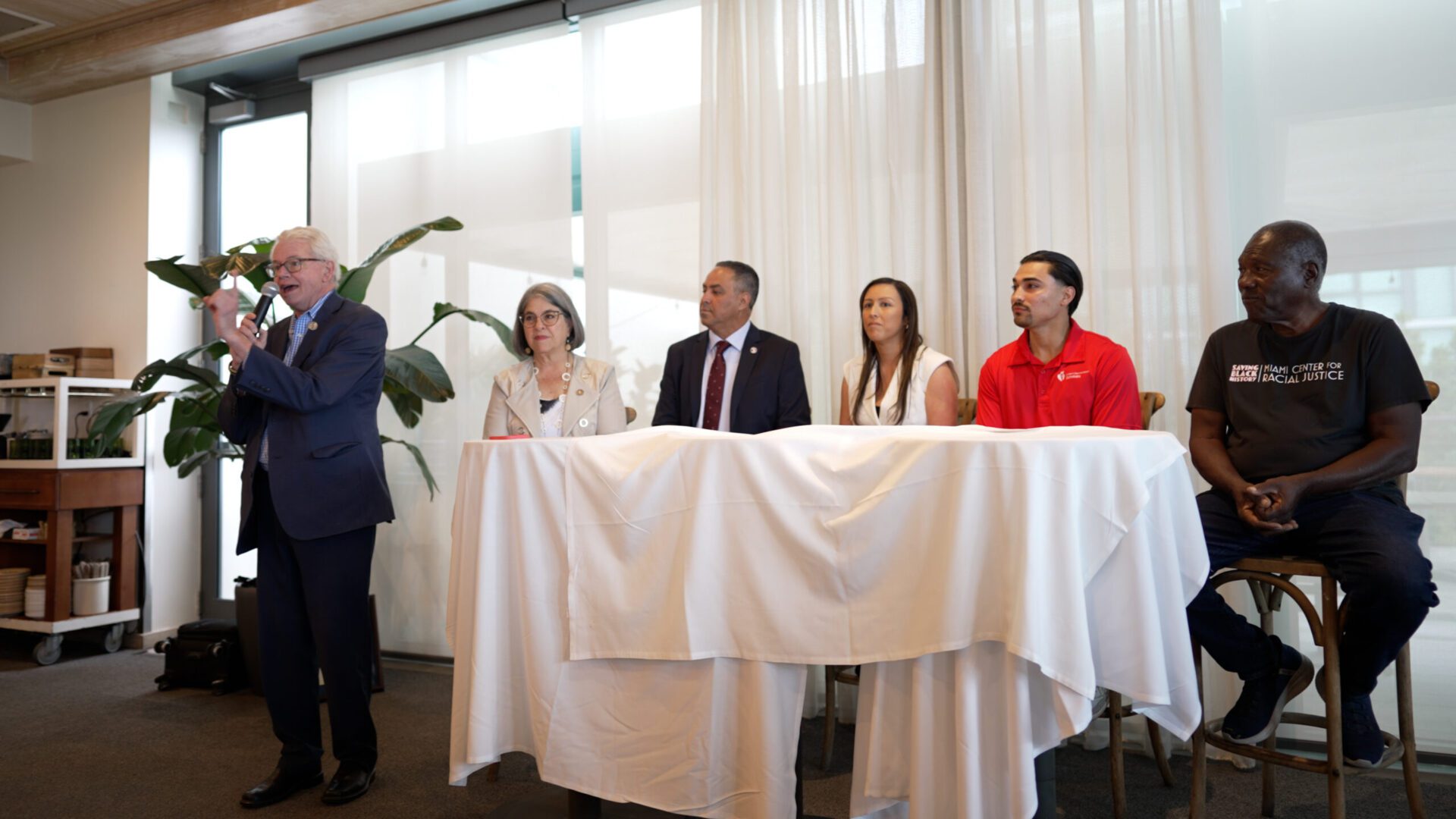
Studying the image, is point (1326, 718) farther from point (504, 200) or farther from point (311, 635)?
point (504, 200)

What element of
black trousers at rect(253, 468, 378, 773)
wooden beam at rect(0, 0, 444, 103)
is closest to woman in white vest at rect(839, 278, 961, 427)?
black trousers at rect(253, 468, 378, 773)

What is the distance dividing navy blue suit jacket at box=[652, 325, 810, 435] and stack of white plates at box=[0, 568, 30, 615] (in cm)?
357

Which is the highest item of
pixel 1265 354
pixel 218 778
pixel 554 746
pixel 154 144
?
pixel 154 144

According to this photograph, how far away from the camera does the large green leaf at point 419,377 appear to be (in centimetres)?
420

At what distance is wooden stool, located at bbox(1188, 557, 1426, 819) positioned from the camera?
7.10 feet

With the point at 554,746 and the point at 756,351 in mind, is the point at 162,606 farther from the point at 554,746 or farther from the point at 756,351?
the point at 554,746

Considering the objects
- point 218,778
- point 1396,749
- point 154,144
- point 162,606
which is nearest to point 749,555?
point 1396,749

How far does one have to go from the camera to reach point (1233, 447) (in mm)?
2568

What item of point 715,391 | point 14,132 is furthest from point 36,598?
point 715,391

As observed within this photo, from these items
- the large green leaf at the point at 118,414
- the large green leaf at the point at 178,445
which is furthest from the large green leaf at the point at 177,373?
the large green leaf at the point at 178,445

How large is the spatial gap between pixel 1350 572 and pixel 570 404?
225 centimetres

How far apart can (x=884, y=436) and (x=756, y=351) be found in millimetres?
1869

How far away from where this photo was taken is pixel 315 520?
2754 millimetres

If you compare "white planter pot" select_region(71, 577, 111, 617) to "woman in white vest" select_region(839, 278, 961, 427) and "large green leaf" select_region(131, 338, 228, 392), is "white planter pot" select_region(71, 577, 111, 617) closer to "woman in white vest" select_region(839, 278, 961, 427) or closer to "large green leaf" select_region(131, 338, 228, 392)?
"large green leaf" select_region(131, 338, 228, 392)
